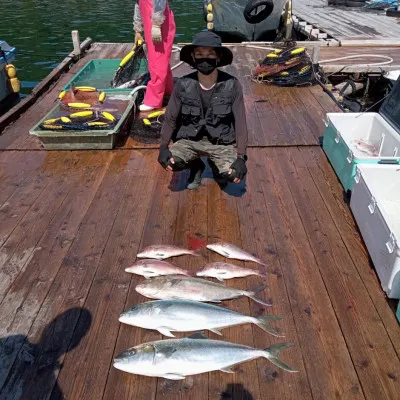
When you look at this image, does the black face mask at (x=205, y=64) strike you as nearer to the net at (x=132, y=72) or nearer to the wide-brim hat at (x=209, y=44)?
the wide-brim hat at (x=209, y=44)

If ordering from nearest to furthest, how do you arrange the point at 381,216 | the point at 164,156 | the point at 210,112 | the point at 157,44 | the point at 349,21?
1. the point at 381,216
2. the point at 164,156
3. the point at 210,112
4. the point at 157,44
5. the point at 349,21

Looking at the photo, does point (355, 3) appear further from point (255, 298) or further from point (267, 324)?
point (267, 324)

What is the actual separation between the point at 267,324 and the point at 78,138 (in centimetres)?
400

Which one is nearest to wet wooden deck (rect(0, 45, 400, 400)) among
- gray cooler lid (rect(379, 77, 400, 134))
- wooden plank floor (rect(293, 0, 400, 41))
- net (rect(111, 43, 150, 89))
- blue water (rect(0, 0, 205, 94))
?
gray cooler lid (rect(379, 77, 400, 134))

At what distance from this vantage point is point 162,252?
3.68 meters

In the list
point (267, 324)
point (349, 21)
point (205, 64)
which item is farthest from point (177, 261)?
point (349, 21)

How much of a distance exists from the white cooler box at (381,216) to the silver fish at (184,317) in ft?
3.34

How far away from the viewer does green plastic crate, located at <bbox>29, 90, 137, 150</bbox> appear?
5.51m

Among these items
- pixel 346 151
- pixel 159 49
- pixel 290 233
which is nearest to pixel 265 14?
pixel 159 49

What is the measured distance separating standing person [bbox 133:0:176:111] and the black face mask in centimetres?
224

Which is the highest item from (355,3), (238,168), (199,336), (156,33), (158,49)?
(156,33)

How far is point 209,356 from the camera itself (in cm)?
260

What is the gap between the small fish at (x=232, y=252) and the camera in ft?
11.9

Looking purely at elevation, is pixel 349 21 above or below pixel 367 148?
below
